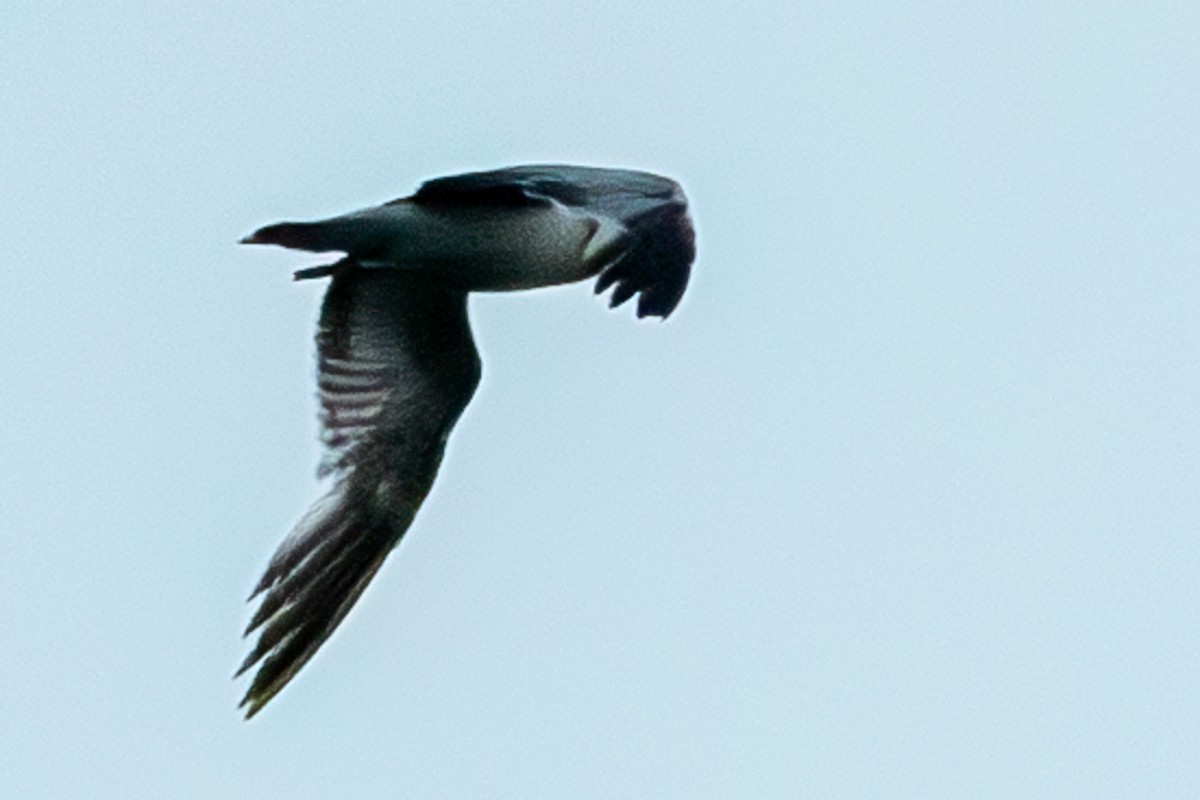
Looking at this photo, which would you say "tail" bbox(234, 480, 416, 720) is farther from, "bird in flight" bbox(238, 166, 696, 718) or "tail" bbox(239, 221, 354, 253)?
"tail" bbox(239, 221, 354, 253)

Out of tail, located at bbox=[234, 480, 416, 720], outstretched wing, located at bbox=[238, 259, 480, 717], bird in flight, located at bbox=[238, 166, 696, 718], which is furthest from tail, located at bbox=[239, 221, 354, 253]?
tail, located at bbox=[234, 480, 416, 720]

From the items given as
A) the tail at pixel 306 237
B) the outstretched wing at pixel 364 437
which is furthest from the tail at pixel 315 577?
the tail at pixel 306 237

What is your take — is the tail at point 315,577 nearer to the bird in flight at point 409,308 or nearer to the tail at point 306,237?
the bird in flight at point 409,308

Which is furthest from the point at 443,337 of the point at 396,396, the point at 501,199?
the point at 501,199

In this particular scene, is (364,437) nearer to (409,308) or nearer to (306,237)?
(409,308)

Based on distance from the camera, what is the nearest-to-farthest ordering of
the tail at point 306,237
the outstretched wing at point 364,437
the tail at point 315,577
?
the tail at point 306,237
the tail at point 315,577
the outstretched wing at point 364,437

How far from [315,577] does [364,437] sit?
2.53 ft

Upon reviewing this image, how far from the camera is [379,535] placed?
42.7ft

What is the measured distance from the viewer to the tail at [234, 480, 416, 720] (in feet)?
40.9

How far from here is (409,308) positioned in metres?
12.8

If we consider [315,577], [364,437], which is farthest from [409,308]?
[315,577]

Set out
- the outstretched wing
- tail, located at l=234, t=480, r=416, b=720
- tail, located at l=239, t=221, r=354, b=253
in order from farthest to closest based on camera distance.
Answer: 1. the outstretched wing
2. tail, located at l=234, t=480, r=416, b=720
3. tail, located at l=239, t=221, r=354, b=253

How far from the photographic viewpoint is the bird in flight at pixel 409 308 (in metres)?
11.7

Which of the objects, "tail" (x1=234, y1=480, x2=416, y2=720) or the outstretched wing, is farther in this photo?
the outstretched wing
